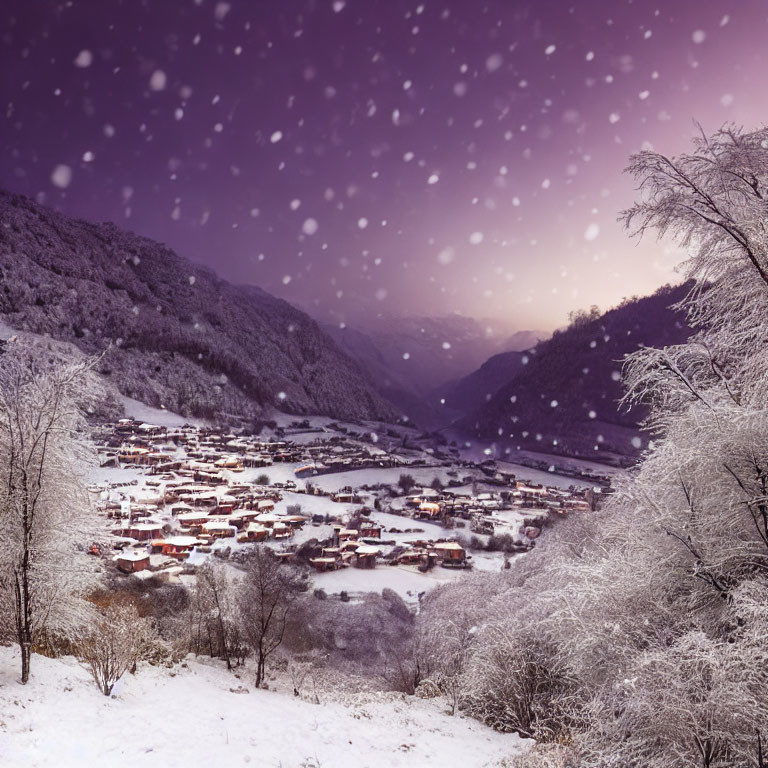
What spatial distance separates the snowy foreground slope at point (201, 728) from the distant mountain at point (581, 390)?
82891 mm

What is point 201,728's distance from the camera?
26.4 ft

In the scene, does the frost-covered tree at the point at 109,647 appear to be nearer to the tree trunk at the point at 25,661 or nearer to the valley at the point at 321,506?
the tree trunk at the point at 25,661

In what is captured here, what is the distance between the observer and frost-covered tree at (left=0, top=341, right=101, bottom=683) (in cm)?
753

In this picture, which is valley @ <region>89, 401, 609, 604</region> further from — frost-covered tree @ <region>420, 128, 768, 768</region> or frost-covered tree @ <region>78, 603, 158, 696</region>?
frost-covered tree @ <region>420, 128, 768, 768</region>

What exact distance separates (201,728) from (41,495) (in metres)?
4.76

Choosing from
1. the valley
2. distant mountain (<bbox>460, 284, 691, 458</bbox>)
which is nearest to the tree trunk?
the valley

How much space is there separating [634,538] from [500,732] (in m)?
7.25

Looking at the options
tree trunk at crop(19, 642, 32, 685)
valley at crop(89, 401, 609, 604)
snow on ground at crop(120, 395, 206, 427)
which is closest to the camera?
tree trunk at crop(19, 642, 32, 685)

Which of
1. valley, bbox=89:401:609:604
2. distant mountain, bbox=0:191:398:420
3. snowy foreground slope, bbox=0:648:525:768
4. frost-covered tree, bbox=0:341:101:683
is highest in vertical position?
distant mountain, bbox=0:191:398:420

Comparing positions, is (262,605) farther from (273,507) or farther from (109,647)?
(273,507)

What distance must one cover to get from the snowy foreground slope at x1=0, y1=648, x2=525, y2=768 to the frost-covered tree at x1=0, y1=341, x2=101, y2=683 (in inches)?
41.4

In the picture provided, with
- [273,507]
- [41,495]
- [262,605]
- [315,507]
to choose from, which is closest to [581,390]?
[315,507]

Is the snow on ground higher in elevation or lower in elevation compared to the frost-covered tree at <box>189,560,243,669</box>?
higher

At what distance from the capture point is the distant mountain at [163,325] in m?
91.1
